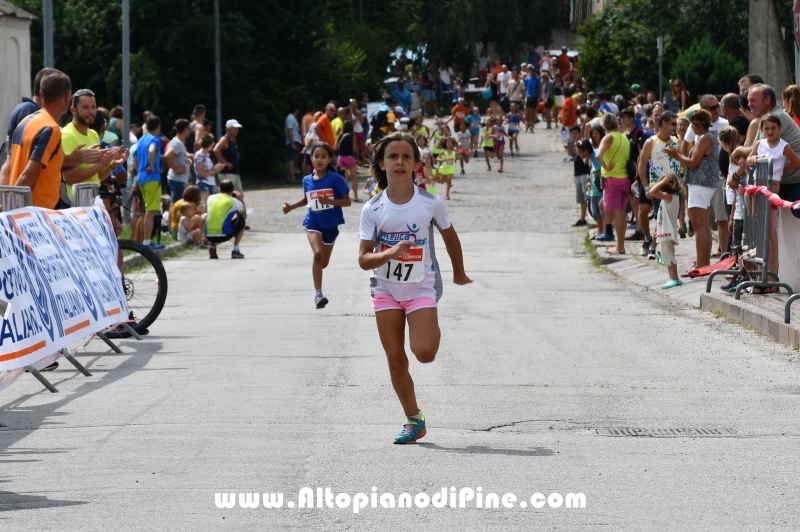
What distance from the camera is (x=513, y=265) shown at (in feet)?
70.2

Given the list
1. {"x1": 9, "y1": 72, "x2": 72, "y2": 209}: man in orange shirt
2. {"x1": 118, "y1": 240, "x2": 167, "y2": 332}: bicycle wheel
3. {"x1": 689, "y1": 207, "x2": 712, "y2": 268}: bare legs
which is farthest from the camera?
{"x1": 689, "y1": 207, "x2": 712, "y2": 268}: bare legs

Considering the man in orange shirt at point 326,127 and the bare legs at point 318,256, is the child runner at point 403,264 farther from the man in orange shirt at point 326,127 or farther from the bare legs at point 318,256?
the man in orange shirt at point 326,127

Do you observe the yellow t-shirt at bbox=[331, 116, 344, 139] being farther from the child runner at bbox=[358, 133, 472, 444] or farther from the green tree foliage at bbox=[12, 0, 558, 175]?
the child runner at bbox=[358, 133, 472, 444]

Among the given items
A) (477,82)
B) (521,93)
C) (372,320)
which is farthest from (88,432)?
(477,82)

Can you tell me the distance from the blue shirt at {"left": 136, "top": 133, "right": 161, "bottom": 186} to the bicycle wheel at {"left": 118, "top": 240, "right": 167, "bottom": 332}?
759 centimetres

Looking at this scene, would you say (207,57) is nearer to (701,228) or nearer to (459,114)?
(459,114)

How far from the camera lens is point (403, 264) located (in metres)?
8.04

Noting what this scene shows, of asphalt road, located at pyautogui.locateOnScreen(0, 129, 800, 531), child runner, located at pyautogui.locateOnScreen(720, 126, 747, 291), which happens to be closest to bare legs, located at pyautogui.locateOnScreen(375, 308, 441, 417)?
asphalt road, located at pyautogui.locateOnScreen(0, 129, 800, 531)

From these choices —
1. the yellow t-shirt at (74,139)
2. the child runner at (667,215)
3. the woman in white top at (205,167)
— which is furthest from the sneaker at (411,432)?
the woman in white top at (205,167)

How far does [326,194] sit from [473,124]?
1225 inches

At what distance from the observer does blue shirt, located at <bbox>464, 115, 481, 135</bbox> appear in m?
45.2

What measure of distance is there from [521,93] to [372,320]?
37.6 meters

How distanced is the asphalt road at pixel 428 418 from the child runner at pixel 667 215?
99cm

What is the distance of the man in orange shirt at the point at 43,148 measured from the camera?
36.9ft
